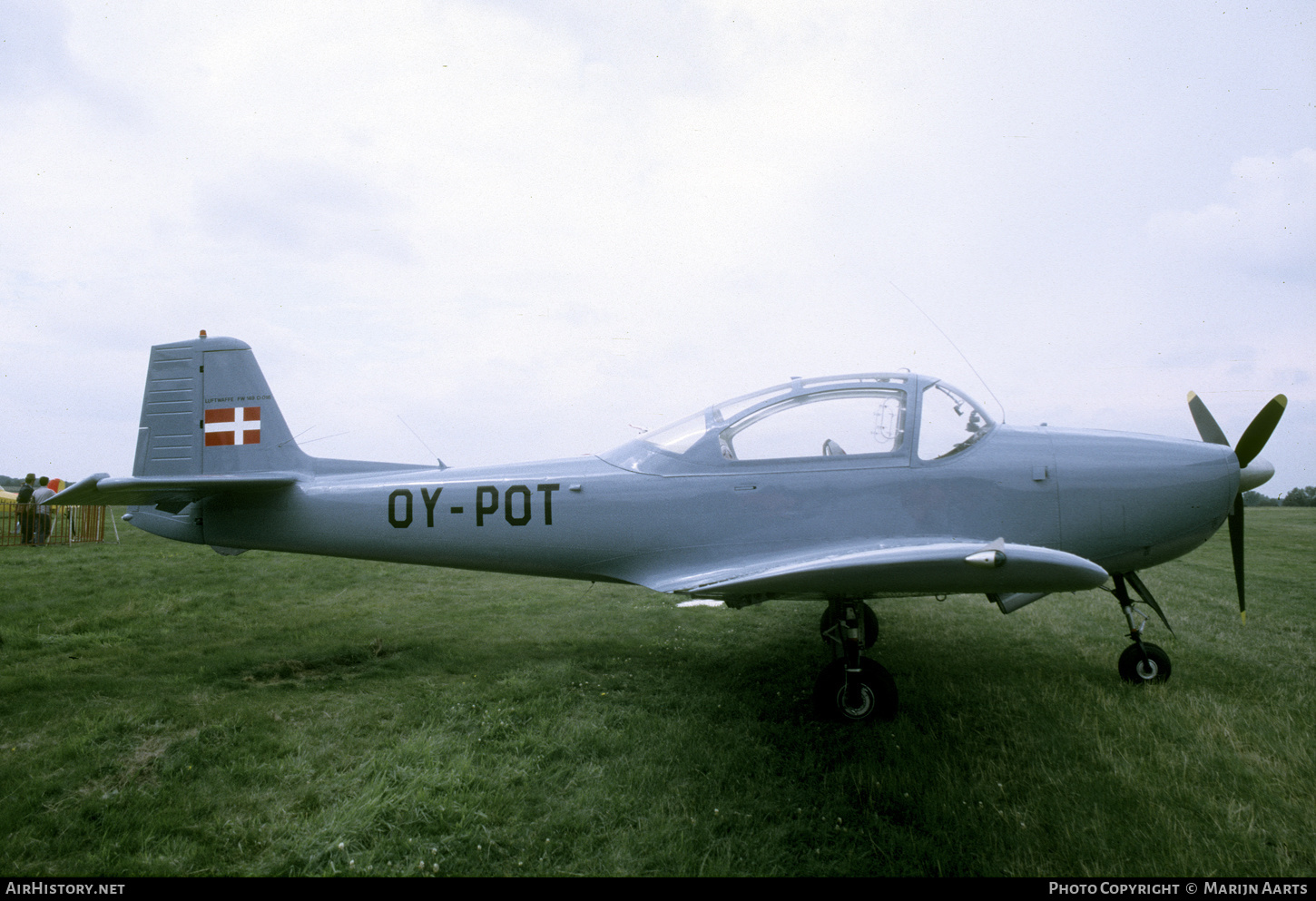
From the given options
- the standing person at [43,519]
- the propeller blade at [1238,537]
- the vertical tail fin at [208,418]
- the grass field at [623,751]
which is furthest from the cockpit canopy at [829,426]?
the standing person at [43,519]

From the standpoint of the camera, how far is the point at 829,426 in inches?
158

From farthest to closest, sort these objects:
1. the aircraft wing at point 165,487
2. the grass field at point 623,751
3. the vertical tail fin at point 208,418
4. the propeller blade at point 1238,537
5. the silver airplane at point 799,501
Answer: the vertical tail fin at point 208,418 → the propeller blade at point 1238,537 → the aircraft wing at point 165,487 → the silver airplane at point 799,501 → the grass field at point 623,751

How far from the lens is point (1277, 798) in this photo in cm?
273

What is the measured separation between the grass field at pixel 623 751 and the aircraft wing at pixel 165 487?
124 centimetres

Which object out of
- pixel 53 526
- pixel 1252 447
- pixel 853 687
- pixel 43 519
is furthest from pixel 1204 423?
pixel 53 526

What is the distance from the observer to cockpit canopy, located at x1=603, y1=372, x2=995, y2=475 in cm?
387

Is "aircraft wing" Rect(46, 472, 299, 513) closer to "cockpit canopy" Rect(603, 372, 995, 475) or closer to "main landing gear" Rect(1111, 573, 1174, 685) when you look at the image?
"cockpit canopy" Rect(603, 372, 995, 475)

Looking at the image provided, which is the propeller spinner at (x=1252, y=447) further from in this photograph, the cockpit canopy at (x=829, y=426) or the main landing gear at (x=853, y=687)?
the main landing gear at (x=853, y=687)

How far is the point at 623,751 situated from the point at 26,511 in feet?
42.6

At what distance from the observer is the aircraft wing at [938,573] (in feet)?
8.41

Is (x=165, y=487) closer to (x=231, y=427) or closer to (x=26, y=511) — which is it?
(x=231, y=427)

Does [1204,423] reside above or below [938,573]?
above

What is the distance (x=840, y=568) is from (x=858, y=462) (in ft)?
4.11

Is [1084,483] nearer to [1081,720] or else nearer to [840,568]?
[1081,720]
